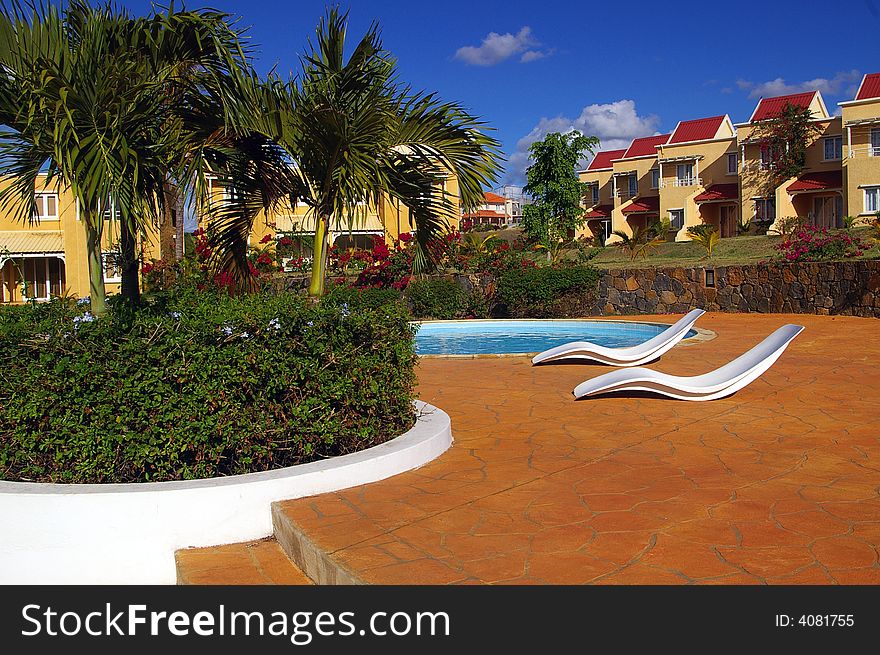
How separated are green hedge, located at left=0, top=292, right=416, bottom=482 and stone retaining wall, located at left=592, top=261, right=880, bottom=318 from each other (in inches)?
635

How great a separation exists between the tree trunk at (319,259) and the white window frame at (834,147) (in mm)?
38311

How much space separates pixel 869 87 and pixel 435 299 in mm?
28045

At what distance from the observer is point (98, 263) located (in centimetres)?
594

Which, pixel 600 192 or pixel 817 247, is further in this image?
pixel 600 192

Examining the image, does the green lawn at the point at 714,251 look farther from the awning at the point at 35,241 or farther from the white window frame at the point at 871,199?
the awning at the point at 35,241

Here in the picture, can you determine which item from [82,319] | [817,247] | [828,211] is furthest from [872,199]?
[82,319]

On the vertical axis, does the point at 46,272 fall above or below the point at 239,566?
above

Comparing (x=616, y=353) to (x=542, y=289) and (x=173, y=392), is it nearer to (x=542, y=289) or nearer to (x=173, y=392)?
(x=173, y=392)

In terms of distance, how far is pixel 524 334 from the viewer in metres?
18.0

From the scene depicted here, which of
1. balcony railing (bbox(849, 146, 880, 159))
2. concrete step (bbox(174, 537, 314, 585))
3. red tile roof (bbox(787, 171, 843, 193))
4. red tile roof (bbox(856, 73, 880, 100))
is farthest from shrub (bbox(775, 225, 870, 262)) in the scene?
red tile roof (bbox(856, 73, 880, 100))

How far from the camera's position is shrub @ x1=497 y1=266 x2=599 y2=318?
20.6m

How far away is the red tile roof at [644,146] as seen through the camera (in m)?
49.9

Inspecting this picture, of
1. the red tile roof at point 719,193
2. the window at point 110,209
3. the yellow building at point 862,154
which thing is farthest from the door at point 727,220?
the window at point 110,209

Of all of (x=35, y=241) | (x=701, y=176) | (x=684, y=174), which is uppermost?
(x=684, y=174)
